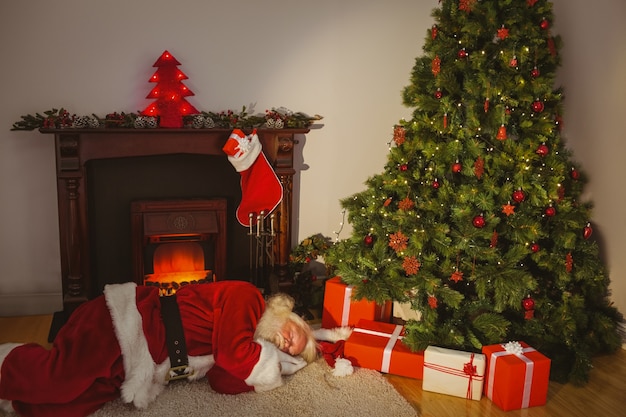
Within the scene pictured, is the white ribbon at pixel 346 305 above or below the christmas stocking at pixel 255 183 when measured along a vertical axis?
below

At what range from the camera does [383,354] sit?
9.60ft

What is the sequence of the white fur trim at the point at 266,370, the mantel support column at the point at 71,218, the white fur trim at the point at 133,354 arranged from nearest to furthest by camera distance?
the white fur trim at the point at 133,354 < the white fur trim at the point at 266,370 < the mantel support column at the point at 71,218

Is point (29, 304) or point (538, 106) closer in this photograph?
point (538, 106)

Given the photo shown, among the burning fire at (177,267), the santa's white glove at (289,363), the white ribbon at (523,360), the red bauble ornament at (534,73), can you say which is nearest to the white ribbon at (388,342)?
the santa's white glove at (289,363)

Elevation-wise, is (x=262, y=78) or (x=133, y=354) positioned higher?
(x=262, y=78)

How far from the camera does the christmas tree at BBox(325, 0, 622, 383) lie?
286 centimetres

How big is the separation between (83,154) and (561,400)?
9.22ft

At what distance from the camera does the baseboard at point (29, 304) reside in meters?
3.62

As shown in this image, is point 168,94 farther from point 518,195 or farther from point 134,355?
point 518,195

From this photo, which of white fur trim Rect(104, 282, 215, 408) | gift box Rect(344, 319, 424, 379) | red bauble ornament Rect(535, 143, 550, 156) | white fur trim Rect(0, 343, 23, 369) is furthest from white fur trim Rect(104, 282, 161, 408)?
red bauble ornament Rect(535, 143, 550, 156)

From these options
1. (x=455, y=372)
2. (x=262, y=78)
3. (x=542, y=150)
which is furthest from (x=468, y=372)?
(x=262, y=78)

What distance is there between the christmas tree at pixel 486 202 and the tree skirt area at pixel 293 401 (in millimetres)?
345

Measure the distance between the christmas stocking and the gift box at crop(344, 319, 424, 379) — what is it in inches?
41.6

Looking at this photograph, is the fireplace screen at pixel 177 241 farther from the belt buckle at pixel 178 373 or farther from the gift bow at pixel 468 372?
the gift bow at pixel 468 372
